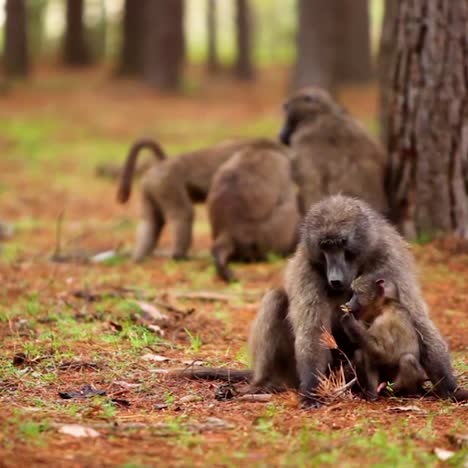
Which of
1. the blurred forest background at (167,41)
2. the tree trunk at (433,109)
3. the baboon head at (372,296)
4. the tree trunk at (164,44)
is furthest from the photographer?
the tree trunk at (164,44)

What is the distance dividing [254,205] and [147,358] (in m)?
4.42

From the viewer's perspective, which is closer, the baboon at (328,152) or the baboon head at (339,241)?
the baboon head at (339,241)

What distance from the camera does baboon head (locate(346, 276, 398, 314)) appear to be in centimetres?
512

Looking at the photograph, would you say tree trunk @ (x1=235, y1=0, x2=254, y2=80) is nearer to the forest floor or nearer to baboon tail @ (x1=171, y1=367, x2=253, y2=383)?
the forest floor

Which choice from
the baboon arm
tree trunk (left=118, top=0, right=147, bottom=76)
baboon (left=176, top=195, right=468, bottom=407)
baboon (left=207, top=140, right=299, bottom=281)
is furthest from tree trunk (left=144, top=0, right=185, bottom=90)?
the baboon arm

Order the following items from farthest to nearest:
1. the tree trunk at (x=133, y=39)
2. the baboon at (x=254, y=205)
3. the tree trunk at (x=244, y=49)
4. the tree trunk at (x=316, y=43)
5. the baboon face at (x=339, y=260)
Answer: the tree trunk at (x=244, y=49), the tree trunk at (x=133, y=39), the tree trunk at (x=316, y=43), the baboon at (x=254, y=205), the baboon face at (x=339, y=260)

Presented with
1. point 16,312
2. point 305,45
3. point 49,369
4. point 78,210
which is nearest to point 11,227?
point 78,210

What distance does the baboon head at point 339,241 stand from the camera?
528 cm

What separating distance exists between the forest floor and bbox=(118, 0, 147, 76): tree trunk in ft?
45.8

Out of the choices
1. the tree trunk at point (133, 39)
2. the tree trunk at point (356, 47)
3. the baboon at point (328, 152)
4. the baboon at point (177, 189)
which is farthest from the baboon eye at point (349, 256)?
the tree trunk at point (133, 39)

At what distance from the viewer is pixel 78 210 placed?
14461mm

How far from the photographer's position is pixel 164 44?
87.7 feet

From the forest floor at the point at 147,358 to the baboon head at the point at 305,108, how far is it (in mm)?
1505

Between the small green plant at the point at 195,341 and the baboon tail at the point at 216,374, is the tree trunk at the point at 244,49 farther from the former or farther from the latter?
the baboon tail at the point at 216,374
